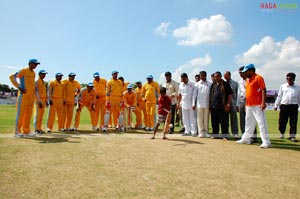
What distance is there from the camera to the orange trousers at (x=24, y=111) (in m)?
7.92

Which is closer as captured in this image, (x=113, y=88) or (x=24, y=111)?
(x=24, y=111)

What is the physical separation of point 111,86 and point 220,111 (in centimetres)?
434

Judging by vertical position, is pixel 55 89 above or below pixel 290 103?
above

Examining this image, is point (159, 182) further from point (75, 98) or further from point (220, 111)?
point (75, 98)

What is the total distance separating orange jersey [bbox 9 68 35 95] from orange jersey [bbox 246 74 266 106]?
6.47 m

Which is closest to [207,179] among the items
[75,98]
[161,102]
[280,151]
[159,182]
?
[159,182]

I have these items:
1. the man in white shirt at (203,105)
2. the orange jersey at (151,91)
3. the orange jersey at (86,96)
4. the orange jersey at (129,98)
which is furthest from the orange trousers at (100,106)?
the man in white shirt at (203,105)

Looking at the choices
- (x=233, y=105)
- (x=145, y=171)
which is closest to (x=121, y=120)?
(x=233, y=105)

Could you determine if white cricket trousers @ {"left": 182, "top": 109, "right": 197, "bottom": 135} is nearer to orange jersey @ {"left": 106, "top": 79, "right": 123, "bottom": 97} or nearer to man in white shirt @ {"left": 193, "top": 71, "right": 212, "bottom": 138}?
man in white shirt @ {"left": 193, "top": 71, "right": 212, "bottom": 138}

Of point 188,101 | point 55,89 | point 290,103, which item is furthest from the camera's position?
point 55,89

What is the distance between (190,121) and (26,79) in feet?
18.2

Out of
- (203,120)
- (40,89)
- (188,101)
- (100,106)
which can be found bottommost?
(203,120)

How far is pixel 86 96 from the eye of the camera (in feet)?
34.8

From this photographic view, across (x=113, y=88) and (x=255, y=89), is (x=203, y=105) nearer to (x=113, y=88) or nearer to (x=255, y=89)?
(x=255, y=89)
